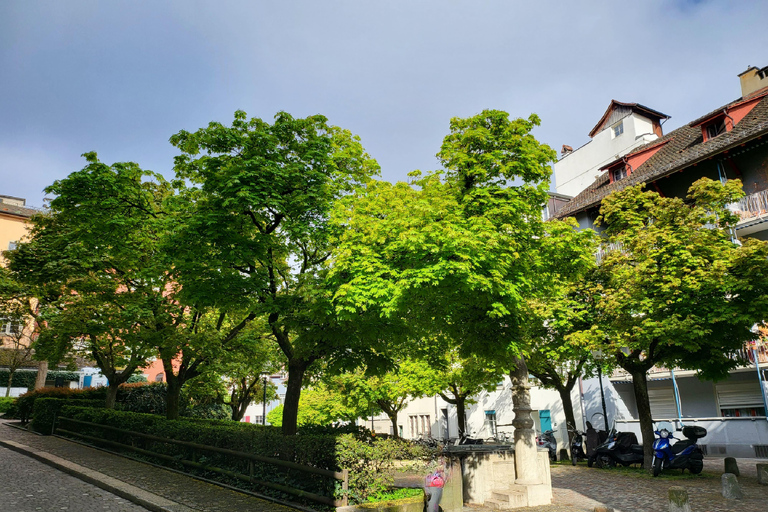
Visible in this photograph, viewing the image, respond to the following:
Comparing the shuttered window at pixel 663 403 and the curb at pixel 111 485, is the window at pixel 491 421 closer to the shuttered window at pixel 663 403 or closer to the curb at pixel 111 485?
the shuttered window at pixel 663 403

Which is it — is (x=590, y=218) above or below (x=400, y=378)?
above

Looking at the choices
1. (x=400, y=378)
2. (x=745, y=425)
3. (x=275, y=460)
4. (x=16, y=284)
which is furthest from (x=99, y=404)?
(x=745, y=425)

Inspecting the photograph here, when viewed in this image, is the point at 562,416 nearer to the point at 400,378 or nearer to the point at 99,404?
the point at 400,378

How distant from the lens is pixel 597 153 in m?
35.8

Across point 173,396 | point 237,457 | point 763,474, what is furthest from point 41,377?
point 763,474

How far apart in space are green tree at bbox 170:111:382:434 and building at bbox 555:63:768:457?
14247 millimetres

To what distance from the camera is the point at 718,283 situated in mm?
13094

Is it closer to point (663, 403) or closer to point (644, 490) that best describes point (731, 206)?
point (663, 403)

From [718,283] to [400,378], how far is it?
17.6 m

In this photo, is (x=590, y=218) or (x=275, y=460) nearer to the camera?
(x=275, y=460)

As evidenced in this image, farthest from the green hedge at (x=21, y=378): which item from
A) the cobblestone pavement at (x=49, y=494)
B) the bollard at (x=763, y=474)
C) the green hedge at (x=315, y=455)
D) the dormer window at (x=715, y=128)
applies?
the dormer window at (x=715, y=128)

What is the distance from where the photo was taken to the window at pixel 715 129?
23281 mm

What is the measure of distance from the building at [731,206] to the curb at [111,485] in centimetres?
1770

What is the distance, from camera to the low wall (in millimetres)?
19984
